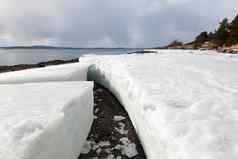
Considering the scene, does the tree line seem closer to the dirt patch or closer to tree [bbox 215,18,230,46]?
tree [bbox 215,18,230,46]

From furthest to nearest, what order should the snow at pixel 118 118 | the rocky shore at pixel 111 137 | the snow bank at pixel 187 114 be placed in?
the snow at pixel 118 118, the rocky shore at pixel 111 137, the snow bank at pixel 187 114

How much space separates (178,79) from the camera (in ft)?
15.1

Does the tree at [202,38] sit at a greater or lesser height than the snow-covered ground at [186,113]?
greater

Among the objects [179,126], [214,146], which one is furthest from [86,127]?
[214,146]

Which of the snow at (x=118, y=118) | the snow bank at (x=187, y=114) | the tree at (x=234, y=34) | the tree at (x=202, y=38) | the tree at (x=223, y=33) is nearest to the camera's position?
the snow bank at (x=187, y=114)

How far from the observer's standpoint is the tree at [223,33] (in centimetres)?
2752

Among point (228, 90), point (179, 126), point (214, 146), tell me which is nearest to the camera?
point (214, 146)

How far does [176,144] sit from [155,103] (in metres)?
1.07

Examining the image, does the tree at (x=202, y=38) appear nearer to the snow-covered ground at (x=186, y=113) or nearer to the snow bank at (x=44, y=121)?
the snow-covered ground at (x=186, y=113)

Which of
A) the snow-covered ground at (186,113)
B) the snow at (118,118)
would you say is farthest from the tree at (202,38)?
the snow at (118,118)

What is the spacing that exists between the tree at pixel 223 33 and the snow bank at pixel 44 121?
2743 centimetres

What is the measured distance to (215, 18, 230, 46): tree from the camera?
2752cm

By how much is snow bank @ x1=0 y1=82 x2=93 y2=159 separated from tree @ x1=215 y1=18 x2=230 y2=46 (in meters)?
27.4

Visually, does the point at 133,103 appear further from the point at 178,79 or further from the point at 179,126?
the point at 179,126
